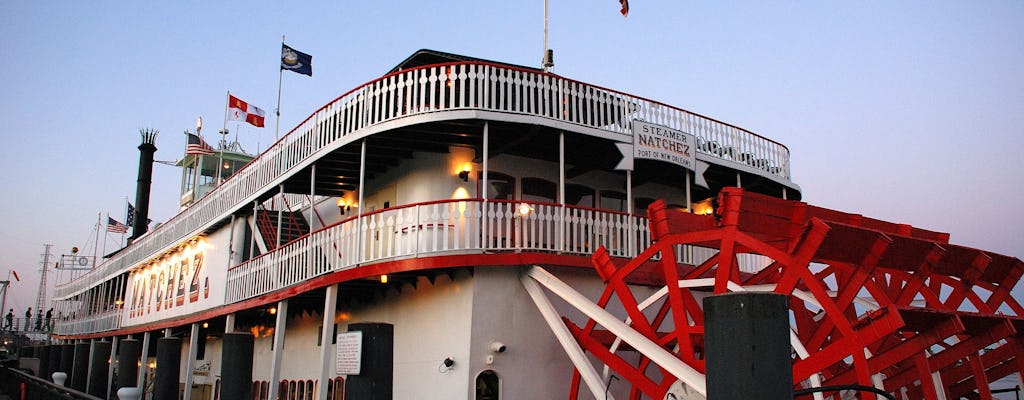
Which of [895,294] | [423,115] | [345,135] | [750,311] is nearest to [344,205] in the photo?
[345,135]

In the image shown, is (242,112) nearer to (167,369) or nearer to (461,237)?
(167,369)

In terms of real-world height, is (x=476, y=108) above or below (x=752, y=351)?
above

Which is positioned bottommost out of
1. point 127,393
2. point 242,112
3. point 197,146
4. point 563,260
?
point 127,393

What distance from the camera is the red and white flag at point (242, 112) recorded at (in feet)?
58.9

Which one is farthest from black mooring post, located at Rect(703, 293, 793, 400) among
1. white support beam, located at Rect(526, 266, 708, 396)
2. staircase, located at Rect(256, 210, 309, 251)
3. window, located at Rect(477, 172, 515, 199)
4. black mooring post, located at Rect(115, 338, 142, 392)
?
black mooring post, located at Rect(115, 338, 142, 392)

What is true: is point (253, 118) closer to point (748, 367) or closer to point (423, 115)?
point (423, 115)

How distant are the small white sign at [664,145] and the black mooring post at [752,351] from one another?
8752 millimetres

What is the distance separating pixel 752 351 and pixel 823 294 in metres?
5.90

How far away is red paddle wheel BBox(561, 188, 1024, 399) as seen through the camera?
28.4 feet

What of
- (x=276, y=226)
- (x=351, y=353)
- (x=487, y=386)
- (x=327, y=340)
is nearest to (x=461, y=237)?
(x=487, y=386)

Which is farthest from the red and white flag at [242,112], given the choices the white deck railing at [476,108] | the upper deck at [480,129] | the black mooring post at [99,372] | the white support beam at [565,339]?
the white support beam at [565,339]

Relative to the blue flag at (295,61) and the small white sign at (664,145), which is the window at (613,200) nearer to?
the small white sign at (664,145)

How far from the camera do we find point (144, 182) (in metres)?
31.9

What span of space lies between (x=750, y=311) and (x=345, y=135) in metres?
9.25
